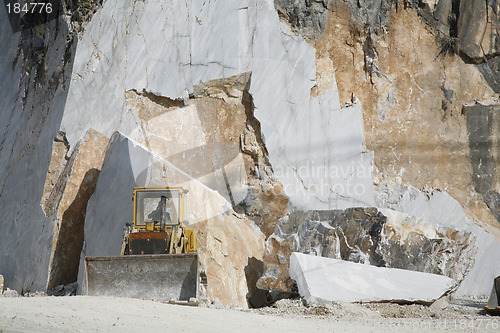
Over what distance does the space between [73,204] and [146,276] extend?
320cm

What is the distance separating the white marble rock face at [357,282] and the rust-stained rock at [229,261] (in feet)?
3.84

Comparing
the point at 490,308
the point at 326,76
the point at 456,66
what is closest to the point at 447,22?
the point at 456,66

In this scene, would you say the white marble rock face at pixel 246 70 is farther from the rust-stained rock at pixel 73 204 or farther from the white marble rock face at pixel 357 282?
the white marble rock face at pixel 357 282

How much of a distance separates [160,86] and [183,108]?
24.9 inches

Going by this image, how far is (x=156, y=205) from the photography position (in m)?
8.87

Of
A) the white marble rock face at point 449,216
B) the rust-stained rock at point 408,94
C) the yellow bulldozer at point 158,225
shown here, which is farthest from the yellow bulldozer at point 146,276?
the rust-stained rock at point 408,94

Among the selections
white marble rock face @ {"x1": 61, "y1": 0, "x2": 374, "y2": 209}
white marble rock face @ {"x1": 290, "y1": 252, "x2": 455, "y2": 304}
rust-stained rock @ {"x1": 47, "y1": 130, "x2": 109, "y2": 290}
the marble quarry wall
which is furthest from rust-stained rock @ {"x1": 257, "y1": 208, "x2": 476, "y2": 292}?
rust-stained rock @ {"x1": 47, "y1": 130, "x2": 109, "y2": 290}

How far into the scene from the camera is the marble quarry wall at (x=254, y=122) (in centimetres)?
1014

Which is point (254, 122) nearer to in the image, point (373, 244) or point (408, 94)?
point (408, 94)

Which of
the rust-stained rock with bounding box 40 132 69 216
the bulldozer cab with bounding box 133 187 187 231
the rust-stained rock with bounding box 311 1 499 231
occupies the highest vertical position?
the rust-stained rock with bounding box 311 1 499 231

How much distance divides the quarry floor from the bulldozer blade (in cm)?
108

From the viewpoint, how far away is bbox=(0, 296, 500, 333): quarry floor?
4.84m

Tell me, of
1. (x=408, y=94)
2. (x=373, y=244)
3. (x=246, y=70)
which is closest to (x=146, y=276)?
(x=373, y=244)

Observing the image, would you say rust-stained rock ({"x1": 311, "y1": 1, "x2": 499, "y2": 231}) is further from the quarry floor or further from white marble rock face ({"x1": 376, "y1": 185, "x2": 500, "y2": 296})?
the quarry floor
